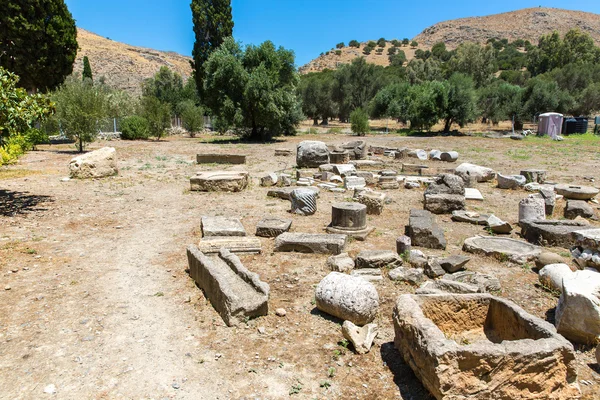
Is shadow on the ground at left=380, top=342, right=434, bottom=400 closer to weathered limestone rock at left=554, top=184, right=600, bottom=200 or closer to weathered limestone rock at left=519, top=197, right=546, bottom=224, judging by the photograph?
weathered limestone rock at left=519, top=197, right=546, bottom=224

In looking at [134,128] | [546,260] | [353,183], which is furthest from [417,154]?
[134,128]

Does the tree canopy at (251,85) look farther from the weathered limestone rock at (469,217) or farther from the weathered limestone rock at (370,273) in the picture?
the weathered limestone rock at (370,273)

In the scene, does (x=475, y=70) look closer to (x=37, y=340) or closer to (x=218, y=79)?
(x=218, y=79)

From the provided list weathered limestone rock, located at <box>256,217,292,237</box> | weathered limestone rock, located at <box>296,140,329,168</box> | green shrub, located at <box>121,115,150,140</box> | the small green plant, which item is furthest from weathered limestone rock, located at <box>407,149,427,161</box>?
green shrub, located at <box>121,115,150,140</box>

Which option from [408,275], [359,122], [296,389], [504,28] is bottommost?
[296,389]

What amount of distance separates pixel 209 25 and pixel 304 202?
90.9 feet

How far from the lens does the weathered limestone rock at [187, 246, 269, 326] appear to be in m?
4.34

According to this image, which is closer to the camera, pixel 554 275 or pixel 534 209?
pixel 554 275

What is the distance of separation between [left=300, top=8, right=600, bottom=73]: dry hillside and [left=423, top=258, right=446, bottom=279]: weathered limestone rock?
91.3 m

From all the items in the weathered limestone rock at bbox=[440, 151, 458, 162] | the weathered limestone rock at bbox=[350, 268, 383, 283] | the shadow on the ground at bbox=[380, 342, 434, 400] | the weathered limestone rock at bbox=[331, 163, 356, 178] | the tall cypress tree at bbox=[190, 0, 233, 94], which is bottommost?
the shadow on the ground at bbox=[380, 342, 434, 400]

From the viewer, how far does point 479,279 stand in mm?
5348

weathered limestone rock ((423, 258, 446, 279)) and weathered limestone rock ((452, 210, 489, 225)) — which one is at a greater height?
weathered limestone rock ((452, 210, 489, 225))

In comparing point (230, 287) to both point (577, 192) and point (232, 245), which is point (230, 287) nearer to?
point (232, 245)

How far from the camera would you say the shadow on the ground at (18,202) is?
839cm
